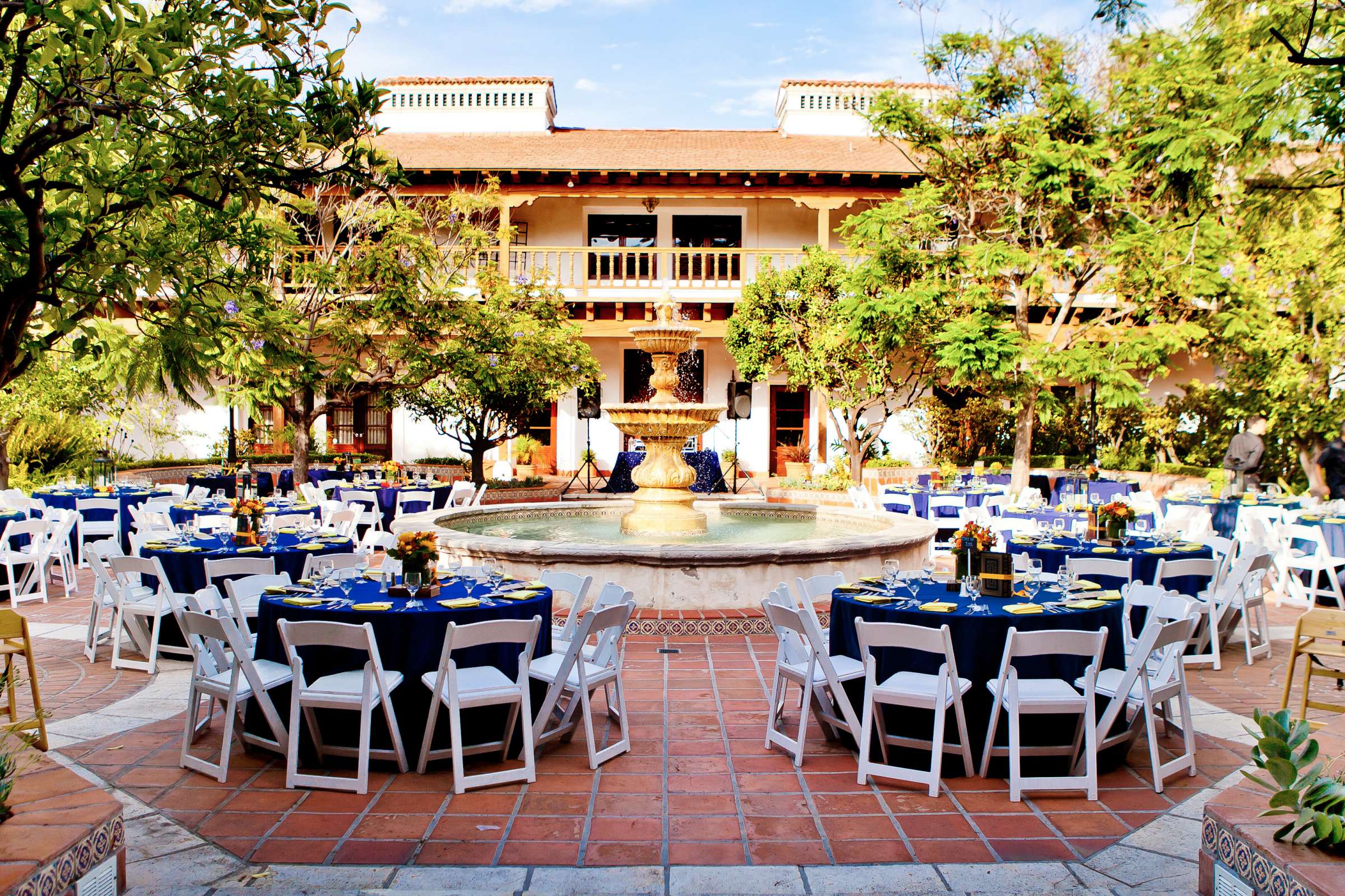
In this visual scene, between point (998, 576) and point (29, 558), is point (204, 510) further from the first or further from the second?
point (998, 576)

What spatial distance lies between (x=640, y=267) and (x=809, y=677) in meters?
16.6

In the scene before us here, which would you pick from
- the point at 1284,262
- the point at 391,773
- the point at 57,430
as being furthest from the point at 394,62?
the point at 391,773

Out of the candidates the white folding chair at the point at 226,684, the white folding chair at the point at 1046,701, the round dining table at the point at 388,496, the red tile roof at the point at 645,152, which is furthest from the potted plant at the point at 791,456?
the white folding chair at the point at 226,684

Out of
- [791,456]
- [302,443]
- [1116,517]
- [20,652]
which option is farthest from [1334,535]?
[302,443]

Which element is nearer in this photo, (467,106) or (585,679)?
(585,679)

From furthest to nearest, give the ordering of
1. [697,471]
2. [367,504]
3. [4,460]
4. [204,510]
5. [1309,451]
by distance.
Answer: [697,471] → [1309,451] → [4,460] → [367,504] → [204,510]

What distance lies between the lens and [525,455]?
1955cm

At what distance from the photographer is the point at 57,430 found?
14.0 metres

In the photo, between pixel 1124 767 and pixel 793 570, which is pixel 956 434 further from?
pixel 1124 767

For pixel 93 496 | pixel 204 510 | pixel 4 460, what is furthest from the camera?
pixel 4 460

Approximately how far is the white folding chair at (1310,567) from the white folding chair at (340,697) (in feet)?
24.7

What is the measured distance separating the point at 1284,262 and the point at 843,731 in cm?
1221

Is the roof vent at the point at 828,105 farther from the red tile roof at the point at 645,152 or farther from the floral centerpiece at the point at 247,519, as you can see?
the floral centerpiece at the point at 247,519

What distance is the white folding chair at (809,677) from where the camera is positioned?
423 centimetres
